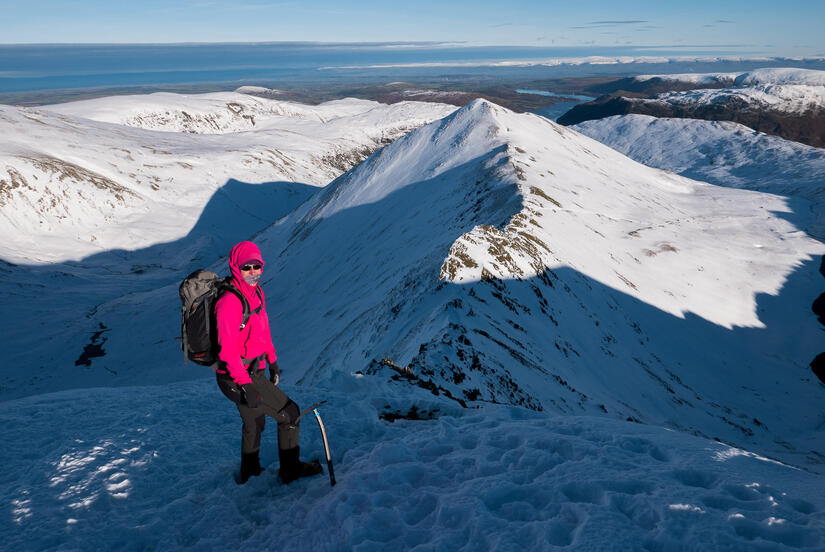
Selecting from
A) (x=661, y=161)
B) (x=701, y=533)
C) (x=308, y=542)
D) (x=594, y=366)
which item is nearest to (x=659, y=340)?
(x=594, y=366)

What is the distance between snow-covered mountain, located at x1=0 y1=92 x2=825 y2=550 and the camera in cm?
650

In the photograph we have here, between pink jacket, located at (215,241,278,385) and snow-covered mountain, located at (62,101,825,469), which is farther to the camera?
snow-covered mountain, located at (62,101,825,469)

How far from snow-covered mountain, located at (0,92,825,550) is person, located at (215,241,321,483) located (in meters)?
0.67

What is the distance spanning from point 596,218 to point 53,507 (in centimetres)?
4723

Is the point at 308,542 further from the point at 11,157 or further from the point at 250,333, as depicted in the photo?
the point at 11,157

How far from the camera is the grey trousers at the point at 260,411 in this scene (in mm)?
6789

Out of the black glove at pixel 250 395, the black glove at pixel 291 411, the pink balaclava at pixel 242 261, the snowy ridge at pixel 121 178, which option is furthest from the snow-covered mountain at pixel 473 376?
the snowy ridge at pixel 121 178

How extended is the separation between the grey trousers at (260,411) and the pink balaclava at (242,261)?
4.11 ft

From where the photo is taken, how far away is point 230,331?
632 cm

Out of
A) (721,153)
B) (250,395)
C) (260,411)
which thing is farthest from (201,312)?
(721,153)

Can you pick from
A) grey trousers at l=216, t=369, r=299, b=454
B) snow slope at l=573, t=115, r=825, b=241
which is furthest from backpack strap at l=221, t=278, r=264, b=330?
snow slope at l=573, t=115, r=825, b=241

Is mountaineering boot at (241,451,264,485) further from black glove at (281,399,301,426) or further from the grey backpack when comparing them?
the grey backpack

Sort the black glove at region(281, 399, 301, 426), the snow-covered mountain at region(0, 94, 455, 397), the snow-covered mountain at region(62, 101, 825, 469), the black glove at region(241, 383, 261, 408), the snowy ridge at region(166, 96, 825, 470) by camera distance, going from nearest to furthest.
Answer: the black glove at region(241, 383, 261, 408)
the black glove at region(281, 399, 301, 426)
the snowy ridge at region(166, 96, 825, 470)
the snow-covered mountain at region(62, 101, 825, 469)
the snow-covered mountain at region(0, 94, 455, 397)

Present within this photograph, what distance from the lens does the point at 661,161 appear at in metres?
159
